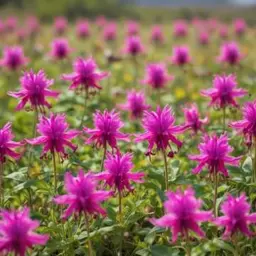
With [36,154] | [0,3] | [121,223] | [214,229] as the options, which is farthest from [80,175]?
[0,3]

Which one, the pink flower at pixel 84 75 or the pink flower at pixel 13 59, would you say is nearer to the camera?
the pink flower at pixel 84 75

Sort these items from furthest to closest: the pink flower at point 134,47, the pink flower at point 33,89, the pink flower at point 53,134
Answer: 1. the pink flower at point 134,47
2. the pink flower at point 33,89
3. the pink flower at point 53,134

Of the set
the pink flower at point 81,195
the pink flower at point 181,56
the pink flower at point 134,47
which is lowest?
the pink flower at point 81,195

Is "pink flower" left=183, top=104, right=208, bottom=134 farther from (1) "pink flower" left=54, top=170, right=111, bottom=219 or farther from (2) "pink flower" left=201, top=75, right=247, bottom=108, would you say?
(1) "pink flower" left=54, top=170, right=111, bottom=219

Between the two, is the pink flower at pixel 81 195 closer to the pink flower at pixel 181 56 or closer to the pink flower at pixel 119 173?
the pink flower at pixel 119 173

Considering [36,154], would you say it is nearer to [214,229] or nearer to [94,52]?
[214,229]

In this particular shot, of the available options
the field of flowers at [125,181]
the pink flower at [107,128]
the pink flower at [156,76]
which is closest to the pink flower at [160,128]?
the field of flowers at [125,181]

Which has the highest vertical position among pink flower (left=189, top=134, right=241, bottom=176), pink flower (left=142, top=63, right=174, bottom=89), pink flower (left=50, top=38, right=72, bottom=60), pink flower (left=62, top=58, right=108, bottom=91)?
pink flower (left=50, top=38, right=72, bottom=60)

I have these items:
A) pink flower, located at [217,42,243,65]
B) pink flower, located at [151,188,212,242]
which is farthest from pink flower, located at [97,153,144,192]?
pink flower, located at [217,42,243,65]

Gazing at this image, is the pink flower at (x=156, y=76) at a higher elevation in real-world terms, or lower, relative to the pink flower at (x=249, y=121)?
higher

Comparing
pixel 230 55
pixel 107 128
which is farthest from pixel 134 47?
pixel 107 128

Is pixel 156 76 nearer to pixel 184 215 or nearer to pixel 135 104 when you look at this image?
pixel 135 104

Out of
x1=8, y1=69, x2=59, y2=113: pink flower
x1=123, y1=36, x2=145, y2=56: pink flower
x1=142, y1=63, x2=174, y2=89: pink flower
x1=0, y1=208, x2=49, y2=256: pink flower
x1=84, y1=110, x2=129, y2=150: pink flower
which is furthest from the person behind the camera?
x1=123, y1=36, x2=145, y2=56: pink flower

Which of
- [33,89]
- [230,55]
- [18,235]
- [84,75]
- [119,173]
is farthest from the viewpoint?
[230,55]
